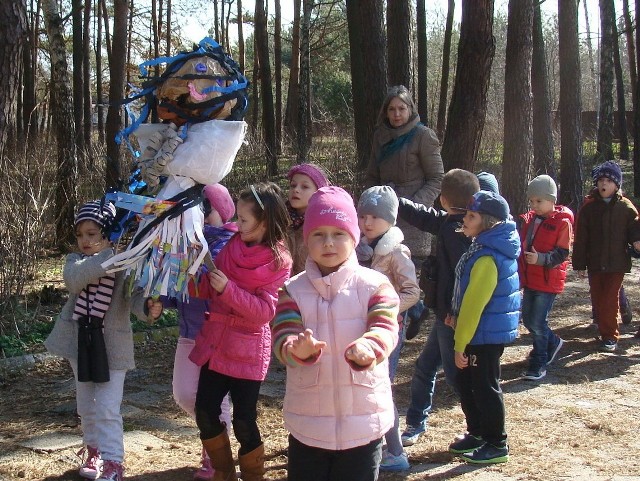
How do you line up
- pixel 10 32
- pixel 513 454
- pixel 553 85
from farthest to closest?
pixel 553 85 → pixel 10 32 → pixel 513 454

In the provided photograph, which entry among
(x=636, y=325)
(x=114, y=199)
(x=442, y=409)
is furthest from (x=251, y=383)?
(x=636, y=325)

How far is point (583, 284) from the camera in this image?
1102cm

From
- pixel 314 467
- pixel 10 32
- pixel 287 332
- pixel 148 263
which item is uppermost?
pixel 10 32

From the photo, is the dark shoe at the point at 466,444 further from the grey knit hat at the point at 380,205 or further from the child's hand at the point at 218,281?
the child's hand at the point at 218,281

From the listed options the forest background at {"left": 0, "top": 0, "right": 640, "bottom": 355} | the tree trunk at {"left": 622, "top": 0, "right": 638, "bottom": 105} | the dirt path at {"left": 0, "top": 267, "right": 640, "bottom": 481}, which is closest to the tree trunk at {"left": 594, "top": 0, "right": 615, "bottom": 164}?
the forest background at {"left": 0, "top": 0, "right": 640, "bottom": 355}

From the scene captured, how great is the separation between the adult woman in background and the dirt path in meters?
1.46

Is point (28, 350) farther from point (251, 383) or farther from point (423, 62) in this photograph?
point (423, 62)

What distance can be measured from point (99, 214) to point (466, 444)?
8.26ft

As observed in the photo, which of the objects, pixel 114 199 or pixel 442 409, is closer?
pixel 114 199

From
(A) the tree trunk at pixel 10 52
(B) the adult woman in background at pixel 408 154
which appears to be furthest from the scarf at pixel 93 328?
(A) the tree trunk at pixel 10 52

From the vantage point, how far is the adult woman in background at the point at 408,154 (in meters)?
6.08

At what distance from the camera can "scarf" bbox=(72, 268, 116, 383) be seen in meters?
4.15

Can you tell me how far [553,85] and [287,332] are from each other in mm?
39597

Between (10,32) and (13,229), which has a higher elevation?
(10,32)
